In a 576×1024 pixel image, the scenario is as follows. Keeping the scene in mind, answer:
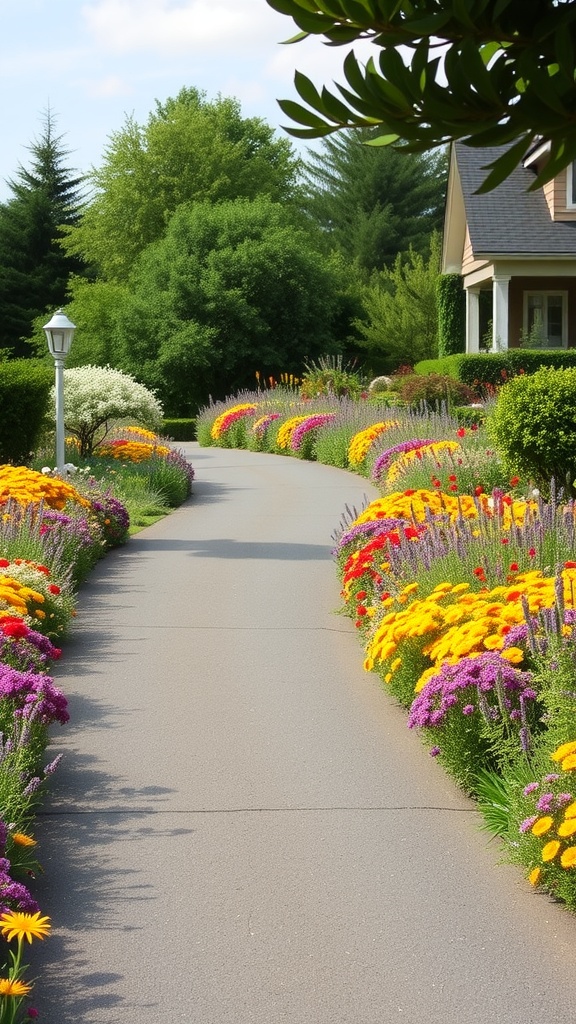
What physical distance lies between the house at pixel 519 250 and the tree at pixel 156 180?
18.5 metres

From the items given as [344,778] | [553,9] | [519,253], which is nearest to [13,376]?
[344,778]

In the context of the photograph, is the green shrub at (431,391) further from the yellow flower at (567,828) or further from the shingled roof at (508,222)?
the yellow flower at (567,828)

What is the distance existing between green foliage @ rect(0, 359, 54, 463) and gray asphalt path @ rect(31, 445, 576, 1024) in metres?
6.82

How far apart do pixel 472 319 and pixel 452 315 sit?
6.86 feet

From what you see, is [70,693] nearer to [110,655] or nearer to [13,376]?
[110,655]

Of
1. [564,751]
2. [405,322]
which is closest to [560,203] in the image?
[405,322]

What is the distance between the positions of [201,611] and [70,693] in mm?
2443

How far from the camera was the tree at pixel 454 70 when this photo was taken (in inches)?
87.7

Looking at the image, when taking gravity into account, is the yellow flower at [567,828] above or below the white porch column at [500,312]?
below

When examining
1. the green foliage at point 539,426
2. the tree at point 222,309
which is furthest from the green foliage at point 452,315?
the green foliage at point 539,426

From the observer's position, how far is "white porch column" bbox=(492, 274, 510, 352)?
26.6 meters

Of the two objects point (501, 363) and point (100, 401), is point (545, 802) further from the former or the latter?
point (501, 363)

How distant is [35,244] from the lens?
5228 cm

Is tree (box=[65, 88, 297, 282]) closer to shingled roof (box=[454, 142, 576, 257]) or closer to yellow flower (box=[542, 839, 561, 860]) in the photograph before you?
shingled roof (box=[454, 142, 576, 257])
